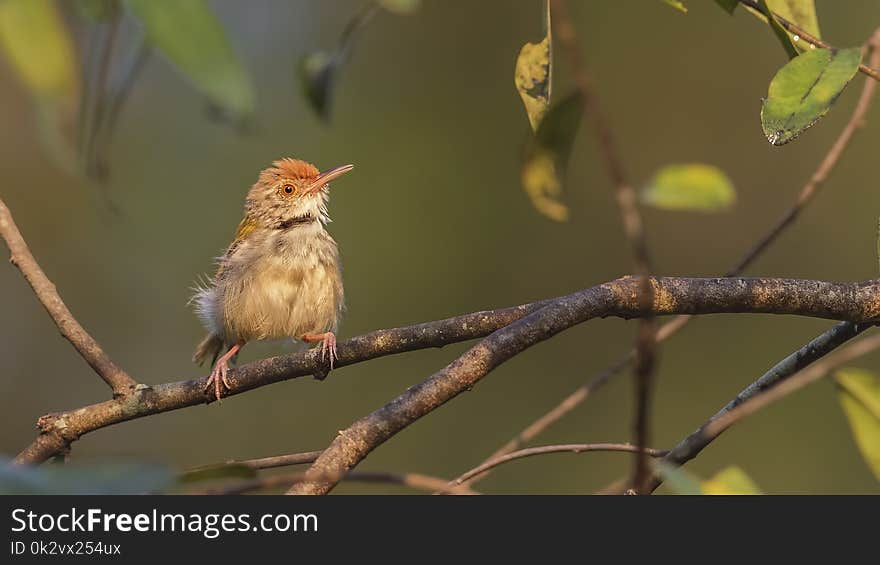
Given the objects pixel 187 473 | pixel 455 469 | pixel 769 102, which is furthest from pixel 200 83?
pixel 455 469

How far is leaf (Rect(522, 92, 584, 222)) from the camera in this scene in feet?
7.11

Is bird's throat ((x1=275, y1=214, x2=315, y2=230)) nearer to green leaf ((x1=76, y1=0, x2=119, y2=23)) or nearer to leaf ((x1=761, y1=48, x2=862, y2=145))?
green leaf ((x1=76, y1=0, x2=119, y2=23))

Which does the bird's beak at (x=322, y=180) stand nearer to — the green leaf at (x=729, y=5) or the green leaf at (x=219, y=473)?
the green leaf at (x=729, y=5)

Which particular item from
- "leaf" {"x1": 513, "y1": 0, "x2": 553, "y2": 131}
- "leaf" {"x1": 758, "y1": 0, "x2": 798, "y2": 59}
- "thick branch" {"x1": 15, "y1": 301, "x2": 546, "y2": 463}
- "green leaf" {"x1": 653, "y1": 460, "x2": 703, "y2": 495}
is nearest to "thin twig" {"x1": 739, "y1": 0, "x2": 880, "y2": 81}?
"leaf" {"x1": 758, "y1": 0, "x2": 798, "y2": 59}

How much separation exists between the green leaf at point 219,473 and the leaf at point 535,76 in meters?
1.00

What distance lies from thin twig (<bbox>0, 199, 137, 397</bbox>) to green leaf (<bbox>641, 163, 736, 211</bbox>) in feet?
6.05

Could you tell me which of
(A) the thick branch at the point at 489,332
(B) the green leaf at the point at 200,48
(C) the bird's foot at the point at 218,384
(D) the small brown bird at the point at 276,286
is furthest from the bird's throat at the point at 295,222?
(B) the green leaf at the point at 200,48

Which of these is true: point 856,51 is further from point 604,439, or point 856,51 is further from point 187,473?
point 604,439

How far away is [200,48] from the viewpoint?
1340mm

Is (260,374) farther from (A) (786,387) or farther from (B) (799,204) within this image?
(A) (786,387)

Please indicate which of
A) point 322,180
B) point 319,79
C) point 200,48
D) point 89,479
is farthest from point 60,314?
point 322,180

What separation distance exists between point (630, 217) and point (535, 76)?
4.00 ft

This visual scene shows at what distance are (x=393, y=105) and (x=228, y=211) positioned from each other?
73.3 inches

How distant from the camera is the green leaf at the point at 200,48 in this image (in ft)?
4.26
